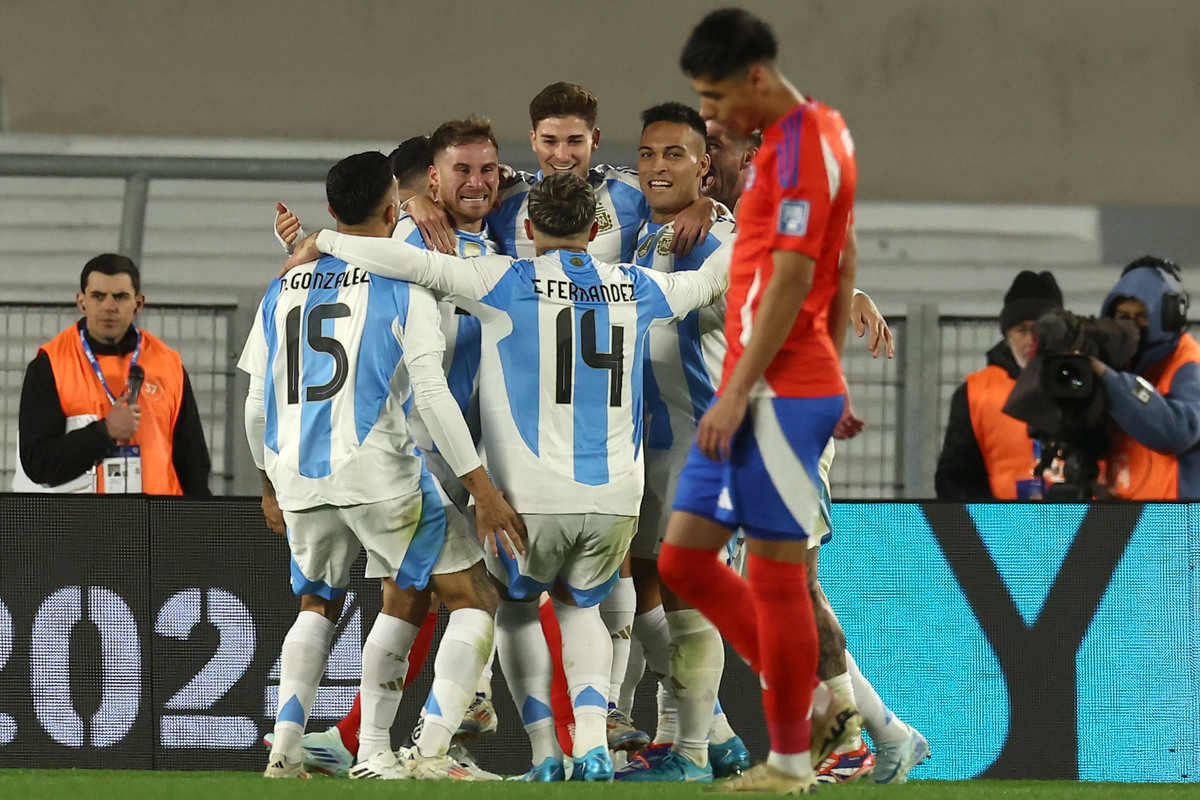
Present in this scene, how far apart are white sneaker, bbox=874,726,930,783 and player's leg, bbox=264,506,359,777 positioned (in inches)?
74.3

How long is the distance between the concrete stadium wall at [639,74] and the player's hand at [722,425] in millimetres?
9737

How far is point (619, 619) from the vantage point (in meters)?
5.57

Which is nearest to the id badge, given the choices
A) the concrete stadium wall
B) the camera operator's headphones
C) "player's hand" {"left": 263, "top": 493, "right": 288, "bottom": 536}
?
"player's hand" {"left": 263, "top": 493, "right": 288, "bottom": 536}

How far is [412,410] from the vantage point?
560 cm

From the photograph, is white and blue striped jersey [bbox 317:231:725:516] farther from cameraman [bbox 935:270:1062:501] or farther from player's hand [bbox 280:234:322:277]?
cameraman [bbox 935:270:1062:501]

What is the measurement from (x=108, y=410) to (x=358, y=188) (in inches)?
90.9

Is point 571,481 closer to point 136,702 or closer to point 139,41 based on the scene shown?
point 136,702

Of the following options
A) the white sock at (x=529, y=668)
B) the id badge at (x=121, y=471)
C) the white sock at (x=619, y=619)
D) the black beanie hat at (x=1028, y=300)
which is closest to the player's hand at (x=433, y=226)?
the white sock at (x=529, y=668)

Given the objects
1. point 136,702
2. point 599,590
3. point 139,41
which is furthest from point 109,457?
point 139,41

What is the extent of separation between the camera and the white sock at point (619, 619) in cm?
557

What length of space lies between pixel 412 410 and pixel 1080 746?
2808mm

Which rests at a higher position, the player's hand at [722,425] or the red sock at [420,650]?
the player's hand at [722,425]

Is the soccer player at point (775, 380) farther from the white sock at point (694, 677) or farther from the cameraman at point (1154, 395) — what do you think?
the cameraman at point (1154, 395)

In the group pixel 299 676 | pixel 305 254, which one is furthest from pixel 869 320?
pixel 299 676
